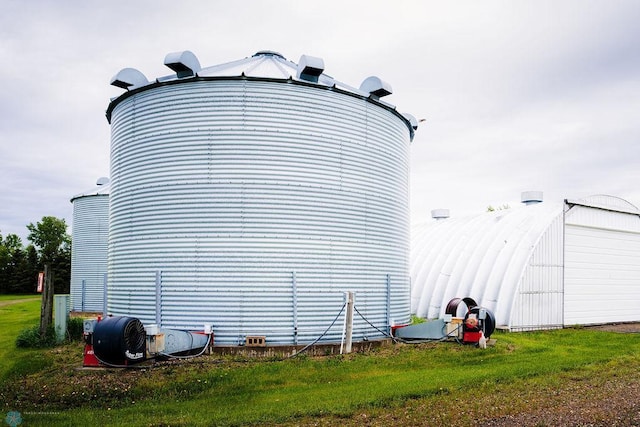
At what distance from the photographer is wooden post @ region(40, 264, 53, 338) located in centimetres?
2016

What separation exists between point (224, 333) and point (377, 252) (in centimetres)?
→ 570

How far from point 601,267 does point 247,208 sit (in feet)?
70.8

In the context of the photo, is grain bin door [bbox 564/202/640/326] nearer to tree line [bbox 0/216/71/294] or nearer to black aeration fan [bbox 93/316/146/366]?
black aeration fan [bbox 93/316/146/366]

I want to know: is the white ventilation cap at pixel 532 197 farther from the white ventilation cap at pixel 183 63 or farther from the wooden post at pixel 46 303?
the wooden post at pixel 46 303

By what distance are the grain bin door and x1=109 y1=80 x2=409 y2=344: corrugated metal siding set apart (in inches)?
557

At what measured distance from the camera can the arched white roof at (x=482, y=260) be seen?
2544 cm

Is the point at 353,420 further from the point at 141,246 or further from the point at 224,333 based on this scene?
the point at 141,246

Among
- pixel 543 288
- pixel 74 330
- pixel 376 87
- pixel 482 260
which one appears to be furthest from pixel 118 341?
pixel 543 288

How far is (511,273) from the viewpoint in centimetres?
2542

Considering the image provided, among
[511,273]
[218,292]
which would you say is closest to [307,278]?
[218,292]

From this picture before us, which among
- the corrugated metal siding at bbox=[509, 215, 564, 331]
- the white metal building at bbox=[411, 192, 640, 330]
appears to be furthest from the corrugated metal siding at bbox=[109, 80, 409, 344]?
the white metal building at bbox=[411, 192, 640, 330]

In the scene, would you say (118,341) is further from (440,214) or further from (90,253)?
(440,214)

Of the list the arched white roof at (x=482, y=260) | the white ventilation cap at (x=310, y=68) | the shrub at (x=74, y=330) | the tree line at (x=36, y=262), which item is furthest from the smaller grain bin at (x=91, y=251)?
the tree line at (x=36, y=262)

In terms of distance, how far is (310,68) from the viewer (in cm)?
1750
